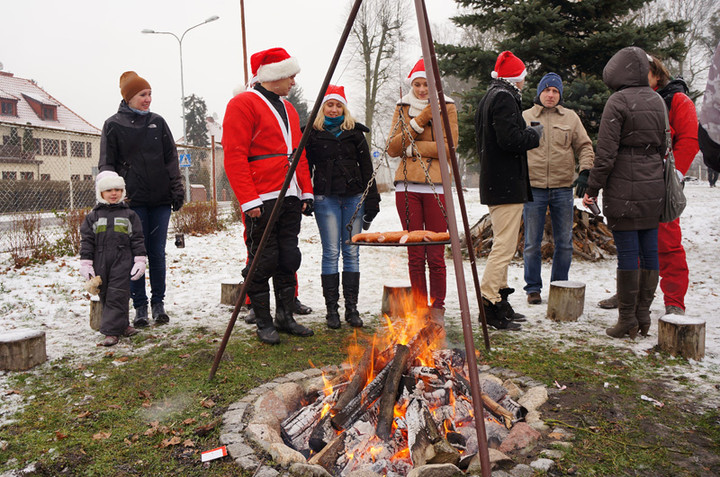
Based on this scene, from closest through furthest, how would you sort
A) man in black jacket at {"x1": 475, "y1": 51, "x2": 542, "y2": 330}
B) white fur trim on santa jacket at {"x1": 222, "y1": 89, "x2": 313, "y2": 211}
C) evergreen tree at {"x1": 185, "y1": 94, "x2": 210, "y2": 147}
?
white fur trim on santa jacket at {"x1": 222, "y1": 89, "x2": 313, "y2": 211}
man in black jacket at {"x1": 475, "y1": 51, "x2": 542, "y2": 330}
evergreen tree at {"x1": 185, "y1": 94, "x2": 210, "y2": 147}

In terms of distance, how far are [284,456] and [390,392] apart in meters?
0.74

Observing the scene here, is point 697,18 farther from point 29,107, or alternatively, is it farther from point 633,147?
point 29,107

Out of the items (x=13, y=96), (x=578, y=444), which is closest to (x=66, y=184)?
(x=578, y=444)

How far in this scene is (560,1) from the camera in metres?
8.27

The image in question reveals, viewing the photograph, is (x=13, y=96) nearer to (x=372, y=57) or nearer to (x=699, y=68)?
(x=372, y=57)

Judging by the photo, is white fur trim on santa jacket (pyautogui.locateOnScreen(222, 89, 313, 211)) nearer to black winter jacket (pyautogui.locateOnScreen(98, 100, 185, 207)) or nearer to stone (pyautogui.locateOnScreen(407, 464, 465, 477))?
black winter jacket (pyautogui.locateOnScreen(98, 100, 185, 207))

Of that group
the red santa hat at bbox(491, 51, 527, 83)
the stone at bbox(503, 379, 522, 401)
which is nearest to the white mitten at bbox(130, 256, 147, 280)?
the stone at bbox(503, 379, 522, 401)

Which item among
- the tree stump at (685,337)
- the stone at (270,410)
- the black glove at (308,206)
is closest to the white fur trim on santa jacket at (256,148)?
the black glove at (308,206)

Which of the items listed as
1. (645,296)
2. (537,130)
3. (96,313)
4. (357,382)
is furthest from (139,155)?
(645,296)

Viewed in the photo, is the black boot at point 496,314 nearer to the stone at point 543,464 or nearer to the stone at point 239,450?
the stone at point 543,464

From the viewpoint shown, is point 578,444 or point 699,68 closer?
point 578,444

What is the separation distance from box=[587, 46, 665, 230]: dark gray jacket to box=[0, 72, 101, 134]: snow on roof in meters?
26.4

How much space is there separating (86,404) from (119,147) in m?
2.59

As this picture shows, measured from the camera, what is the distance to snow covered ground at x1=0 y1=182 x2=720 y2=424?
171 inches
